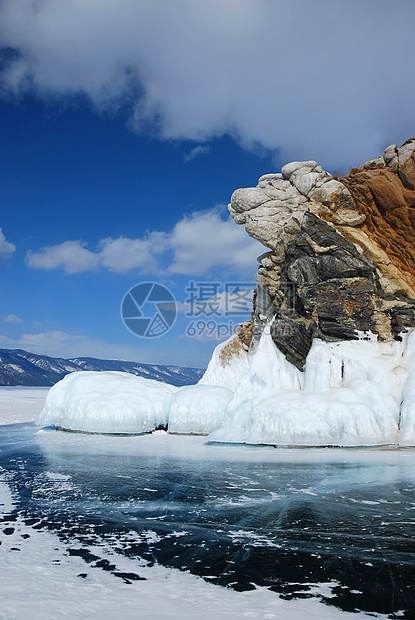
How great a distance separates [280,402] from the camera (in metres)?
16.4

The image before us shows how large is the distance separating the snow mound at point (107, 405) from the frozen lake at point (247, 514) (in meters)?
5.36

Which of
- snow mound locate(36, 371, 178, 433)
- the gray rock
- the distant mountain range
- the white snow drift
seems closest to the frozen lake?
the white snow drift

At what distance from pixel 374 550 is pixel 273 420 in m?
10.2

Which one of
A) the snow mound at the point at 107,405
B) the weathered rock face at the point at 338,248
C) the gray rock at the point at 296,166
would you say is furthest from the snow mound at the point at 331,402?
the gray rock at the point at 296,166

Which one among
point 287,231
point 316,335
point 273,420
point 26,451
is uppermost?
point 287,231

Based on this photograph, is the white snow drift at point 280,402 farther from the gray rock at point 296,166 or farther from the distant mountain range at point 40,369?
the distant mountain range at point 40,369

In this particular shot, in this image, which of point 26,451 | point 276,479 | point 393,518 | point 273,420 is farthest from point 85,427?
point 393,518

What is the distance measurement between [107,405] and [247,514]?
13806 millimetres

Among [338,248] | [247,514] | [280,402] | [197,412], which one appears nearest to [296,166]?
[338,248]

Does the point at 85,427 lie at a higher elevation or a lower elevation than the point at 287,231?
lower

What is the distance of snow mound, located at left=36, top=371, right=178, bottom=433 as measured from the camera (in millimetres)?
20031

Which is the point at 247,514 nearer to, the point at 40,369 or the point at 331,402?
the point at 331,402

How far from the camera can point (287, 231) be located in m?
20.0

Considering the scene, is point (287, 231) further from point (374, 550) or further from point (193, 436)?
point (374, 550)
